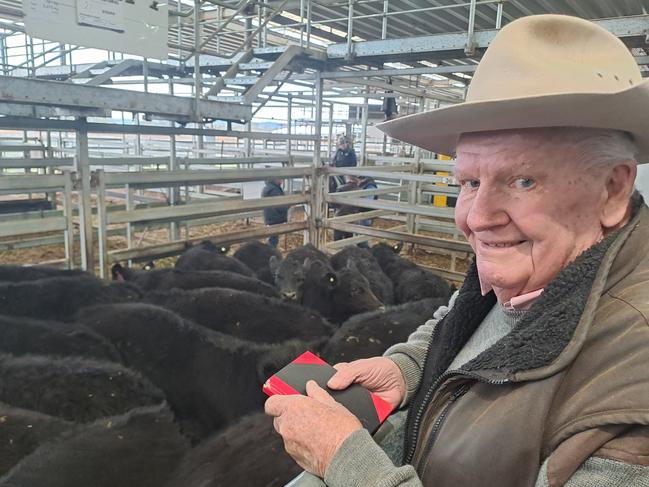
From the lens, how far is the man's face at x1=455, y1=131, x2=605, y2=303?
45.7 inches

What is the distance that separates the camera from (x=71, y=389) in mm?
2799

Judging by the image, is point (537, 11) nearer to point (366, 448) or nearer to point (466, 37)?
point (466, 37)

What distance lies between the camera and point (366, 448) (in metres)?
1.13

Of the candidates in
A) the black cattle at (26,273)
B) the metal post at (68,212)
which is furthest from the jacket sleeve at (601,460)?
the black cattle at (26,273)

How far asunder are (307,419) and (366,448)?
179mm

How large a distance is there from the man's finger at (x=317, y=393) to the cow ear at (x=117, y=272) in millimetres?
4081

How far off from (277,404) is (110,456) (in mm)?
1386

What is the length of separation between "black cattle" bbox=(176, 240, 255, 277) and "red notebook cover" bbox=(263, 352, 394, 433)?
4.18 m

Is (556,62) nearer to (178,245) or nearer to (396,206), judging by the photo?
(178,245)

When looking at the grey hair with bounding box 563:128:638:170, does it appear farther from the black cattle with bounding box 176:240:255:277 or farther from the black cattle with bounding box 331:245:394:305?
the black cattle with bounding box 176:240:255:277

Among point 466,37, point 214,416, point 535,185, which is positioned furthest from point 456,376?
point 466,37

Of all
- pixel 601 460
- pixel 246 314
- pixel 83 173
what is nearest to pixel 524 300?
pixel 601 460

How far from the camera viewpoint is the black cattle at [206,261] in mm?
5621

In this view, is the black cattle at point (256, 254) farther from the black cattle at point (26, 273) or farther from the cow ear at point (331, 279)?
the black cattle at point (26, 273)
